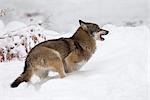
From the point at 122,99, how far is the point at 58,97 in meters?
0.51

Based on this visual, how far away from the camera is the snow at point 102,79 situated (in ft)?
14.6

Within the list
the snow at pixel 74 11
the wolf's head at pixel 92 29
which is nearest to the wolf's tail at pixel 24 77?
the wolf's head at pixel 92 29

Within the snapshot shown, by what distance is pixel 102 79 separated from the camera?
487 cm

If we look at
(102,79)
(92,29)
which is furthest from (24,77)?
(92,29)

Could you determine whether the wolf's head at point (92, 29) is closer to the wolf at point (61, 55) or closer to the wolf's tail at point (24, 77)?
the wolf at point (61, 55)

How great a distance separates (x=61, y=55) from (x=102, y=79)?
0.62 m

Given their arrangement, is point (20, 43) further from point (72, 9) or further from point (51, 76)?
point (72, 9)

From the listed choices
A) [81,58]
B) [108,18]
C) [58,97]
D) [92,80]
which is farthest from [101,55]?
[108,18]

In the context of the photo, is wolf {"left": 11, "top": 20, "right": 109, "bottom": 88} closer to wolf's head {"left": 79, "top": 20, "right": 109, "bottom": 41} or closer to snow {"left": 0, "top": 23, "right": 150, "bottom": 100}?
wolf's head {"left": 79, "top": 20, "right": 109, "bottom": 41}

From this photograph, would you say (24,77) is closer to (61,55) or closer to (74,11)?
(61,55)

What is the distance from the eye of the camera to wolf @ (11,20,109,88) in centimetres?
516

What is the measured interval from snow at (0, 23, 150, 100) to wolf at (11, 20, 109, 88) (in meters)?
0.11

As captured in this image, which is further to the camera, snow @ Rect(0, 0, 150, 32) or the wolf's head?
snow @ Rect(0, 0, 150, 32)

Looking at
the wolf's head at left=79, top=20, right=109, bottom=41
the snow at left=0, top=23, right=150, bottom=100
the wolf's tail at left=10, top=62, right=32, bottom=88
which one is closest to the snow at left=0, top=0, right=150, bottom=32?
the snow at left=0, top=23, right=150, bottom=100
